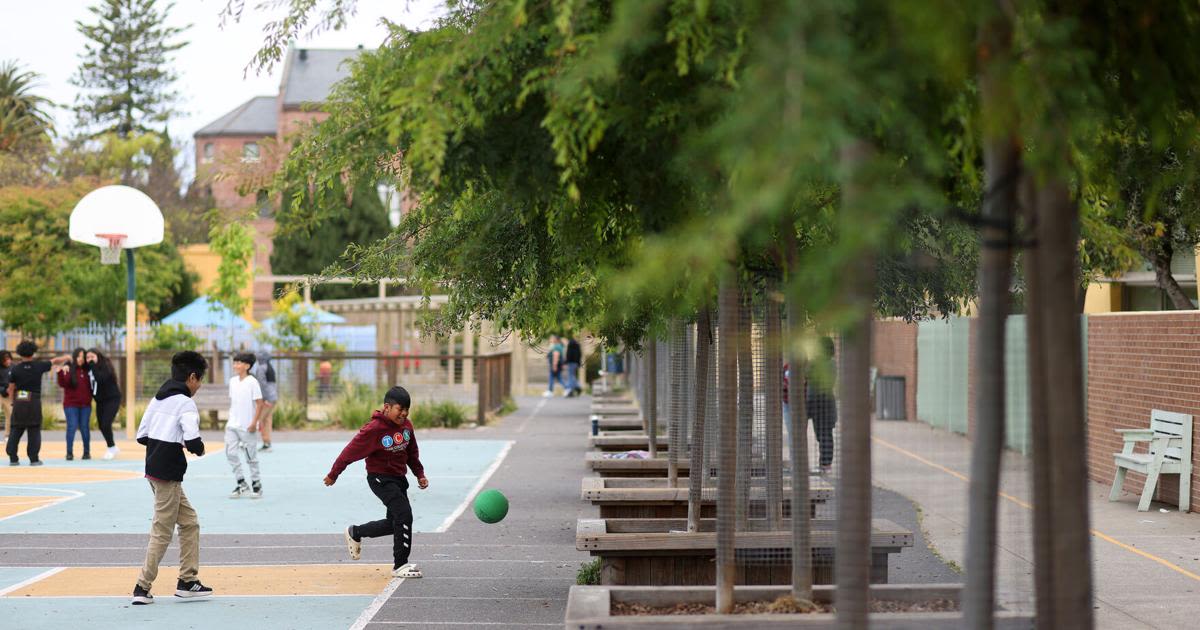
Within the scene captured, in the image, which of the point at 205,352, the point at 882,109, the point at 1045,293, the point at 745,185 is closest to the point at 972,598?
the point at 1045,293

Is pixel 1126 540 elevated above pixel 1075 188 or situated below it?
below

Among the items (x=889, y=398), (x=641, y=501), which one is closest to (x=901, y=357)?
(x=889, y=398)

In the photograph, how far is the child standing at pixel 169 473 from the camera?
33.1 feet

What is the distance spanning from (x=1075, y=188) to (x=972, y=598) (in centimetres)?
257

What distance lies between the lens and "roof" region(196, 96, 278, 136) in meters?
103

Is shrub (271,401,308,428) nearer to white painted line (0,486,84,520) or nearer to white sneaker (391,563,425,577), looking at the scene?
white painted line (0,486,84,520)

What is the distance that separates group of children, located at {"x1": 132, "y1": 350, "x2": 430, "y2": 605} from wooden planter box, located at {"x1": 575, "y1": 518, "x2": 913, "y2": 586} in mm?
2408

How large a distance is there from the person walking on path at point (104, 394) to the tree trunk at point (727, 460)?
18.0 meters

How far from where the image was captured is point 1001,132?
145 inches

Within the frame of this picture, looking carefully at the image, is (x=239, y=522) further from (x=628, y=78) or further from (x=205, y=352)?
(x=205, y=352)

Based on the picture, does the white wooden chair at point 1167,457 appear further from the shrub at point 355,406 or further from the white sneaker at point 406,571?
the shrub at point 355,406

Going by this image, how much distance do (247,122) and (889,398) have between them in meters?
80.0

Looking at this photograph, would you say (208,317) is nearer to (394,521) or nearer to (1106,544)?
(394,521)

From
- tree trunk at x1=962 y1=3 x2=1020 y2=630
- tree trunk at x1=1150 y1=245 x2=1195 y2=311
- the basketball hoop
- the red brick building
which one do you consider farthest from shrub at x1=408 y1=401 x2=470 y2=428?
the red brick building
